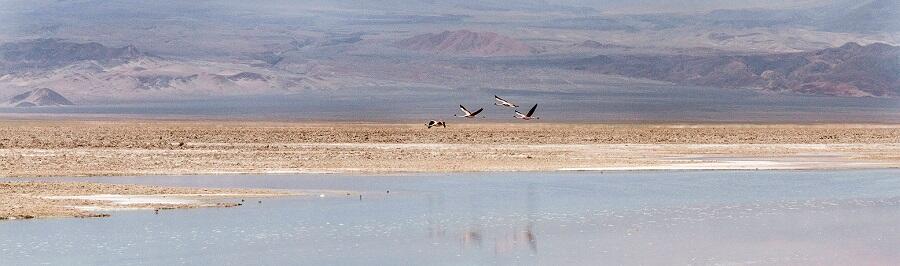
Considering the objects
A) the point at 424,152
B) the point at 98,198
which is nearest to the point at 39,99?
Answer: the point at 424,152

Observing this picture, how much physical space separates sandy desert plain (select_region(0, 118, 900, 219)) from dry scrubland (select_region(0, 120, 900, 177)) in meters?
0.03

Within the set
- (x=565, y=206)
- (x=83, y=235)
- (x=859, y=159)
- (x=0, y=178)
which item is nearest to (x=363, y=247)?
(x=83, y=235)

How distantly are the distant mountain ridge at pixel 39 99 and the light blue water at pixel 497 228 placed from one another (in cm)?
14494

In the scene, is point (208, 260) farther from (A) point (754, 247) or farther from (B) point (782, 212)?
(B) point (782, 212)

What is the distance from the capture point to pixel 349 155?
43.8 meters

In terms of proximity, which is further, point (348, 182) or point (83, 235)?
point (348, 182)

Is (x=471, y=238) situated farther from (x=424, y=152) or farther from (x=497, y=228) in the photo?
(x=424, y=152)

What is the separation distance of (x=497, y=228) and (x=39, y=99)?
520 ft

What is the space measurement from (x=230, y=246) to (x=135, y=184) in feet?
35.2

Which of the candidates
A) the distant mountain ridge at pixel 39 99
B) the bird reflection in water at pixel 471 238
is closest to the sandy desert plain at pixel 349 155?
the bird reflection in water at pixel 471 238

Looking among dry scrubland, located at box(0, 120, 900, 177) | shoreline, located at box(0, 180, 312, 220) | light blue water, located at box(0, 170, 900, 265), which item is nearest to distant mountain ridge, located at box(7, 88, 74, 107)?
dry scrubland, located at box(0, 120, 900, 177)

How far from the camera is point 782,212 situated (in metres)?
26.3

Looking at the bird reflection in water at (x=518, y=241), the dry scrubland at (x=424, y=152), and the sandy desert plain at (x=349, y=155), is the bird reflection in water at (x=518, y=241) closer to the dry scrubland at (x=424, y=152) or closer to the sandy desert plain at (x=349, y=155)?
the sandy desert plain at (x=349, y=155)

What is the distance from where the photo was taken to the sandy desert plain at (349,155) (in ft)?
93.4
